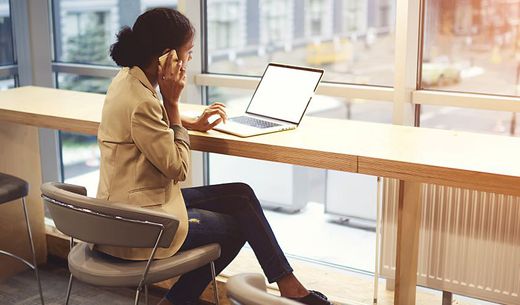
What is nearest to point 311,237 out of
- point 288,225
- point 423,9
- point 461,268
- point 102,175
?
point 288,225

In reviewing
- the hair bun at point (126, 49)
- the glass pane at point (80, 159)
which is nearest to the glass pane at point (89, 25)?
Answer: the glass pane at point (80, 159)

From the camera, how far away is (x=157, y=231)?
2.03m

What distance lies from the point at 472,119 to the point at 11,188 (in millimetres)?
1889

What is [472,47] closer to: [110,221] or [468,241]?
[468,241]

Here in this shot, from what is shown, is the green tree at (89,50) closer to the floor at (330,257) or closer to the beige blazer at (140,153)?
the floor at (330,257)

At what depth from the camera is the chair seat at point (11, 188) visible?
2.76 meters

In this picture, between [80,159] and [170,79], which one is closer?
[170,79]

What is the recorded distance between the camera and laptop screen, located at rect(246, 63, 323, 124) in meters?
2.67

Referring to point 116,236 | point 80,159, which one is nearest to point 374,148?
point 116,236

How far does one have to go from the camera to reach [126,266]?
2148mm

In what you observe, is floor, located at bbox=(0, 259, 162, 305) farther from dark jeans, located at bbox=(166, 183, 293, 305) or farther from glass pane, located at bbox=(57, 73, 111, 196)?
glass pane, located at bbox=(57, 73, 111, 196)

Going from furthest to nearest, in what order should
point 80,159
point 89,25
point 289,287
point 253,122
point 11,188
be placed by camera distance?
point 80,159, point 89,25, point 11,188, point 253,122, point 289,287

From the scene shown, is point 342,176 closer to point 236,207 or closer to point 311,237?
point 311,237

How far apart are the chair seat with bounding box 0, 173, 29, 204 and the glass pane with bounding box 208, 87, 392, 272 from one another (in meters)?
1.03
